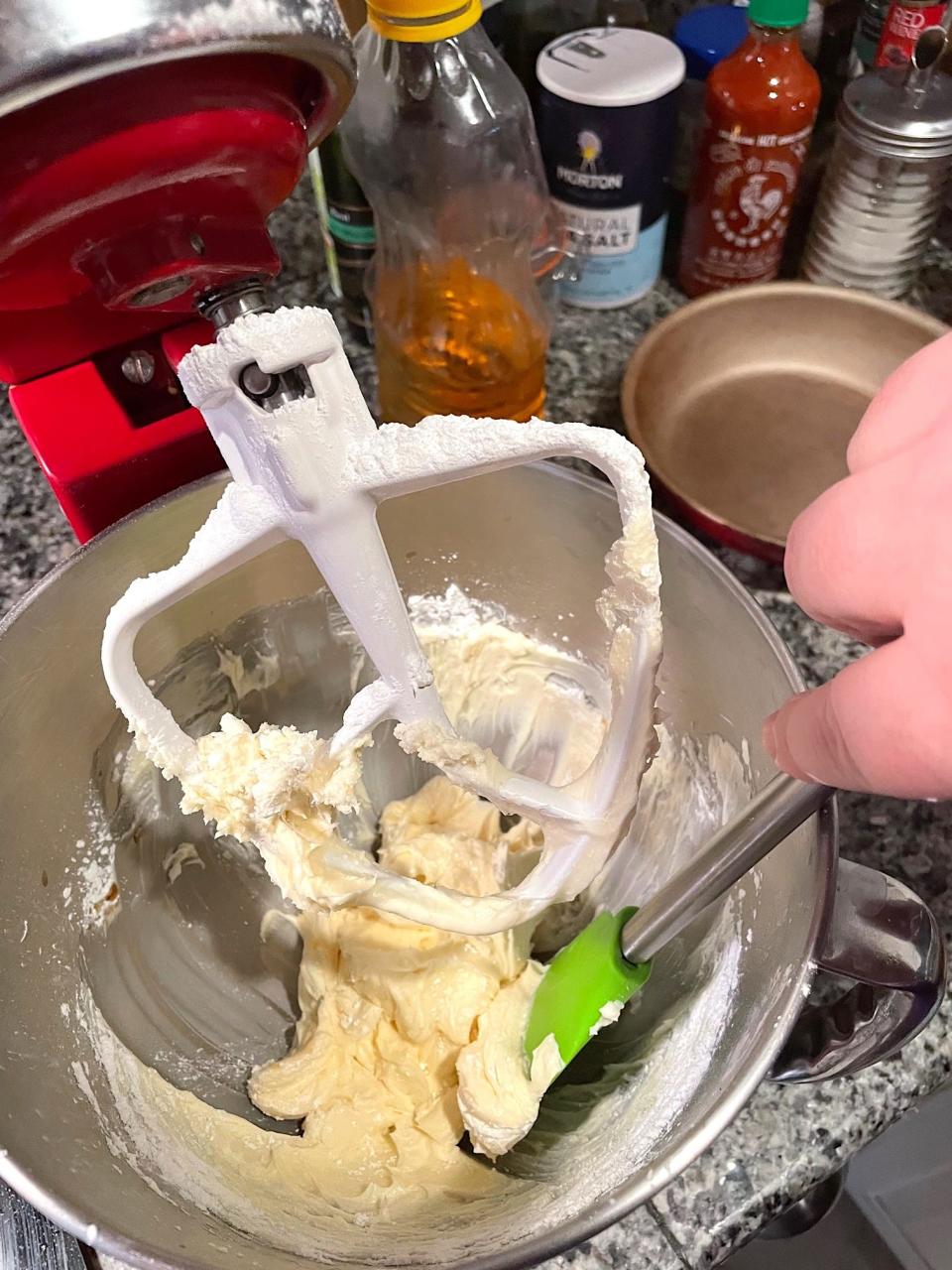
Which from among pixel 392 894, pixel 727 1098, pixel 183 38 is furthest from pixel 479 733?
pixel 183 38

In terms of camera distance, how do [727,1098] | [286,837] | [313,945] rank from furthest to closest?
[313,945], [286,837], [727,1098]

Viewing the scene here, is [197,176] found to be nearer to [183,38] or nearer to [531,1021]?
[183,38]

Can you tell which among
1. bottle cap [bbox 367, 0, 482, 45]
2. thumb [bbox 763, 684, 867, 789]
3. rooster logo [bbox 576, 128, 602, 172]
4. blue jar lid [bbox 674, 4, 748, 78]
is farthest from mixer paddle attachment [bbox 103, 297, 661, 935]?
blue jar lid [bbox 674, 4, 748, 78]

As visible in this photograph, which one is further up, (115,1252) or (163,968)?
(115,1252)

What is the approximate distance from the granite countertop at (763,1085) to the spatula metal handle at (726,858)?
14 centimetres

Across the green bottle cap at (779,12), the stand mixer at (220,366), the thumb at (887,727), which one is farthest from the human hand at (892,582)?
the green bottle cap at (779,12)

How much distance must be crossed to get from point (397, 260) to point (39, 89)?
469 mm

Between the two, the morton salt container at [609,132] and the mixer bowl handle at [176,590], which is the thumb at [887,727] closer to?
the mixer bowl handle at [176,590]

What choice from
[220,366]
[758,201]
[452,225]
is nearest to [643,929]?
[220,366]

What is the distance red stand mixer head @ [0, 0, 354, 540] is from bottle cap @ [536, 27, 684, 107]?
42 centimetres

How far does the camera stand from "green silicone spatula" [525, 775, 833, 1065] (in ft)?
1.41

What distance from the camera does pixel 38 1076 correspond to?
19.3 inches

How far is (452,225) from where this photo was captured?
2.44 feet

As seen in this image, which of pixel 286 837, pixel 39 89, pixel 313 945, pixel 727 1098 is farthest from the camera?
pixel 313 945
